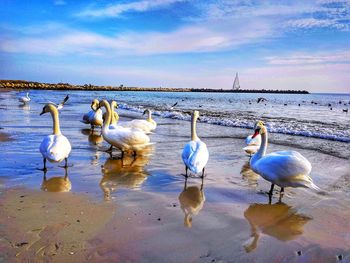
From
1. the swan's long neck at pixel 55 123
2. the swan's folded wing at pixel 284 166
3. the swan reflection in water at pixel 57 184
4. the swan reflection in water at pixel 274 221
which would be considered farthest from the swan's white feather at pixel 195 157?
the swan's long neck at pixel 55 123

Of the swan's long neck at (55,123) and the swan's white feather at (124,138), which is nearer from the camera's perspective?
the swan's long neck at (55,123)

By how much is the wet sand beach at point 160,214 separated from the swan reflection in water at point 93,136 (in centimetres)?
284

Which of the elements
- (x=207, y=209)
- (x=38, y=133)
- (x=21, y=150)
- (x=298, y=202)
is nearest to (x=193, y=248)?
(x=207, y=209)

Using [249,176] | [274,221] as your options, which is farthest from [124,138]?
[274,221]

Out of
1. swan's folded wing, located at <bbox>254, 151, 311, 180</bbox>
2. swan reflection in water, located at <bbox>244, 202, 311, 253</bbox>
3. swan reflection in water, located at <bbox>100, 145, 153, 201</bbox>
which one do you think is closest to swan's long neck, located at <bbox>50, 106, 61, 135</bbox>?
swan reflection in water, located at <bbox>100, 145, 153, 201</bbox>

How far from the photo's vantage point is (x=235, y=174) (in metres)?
7.75

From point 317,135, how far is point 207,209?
1038cm

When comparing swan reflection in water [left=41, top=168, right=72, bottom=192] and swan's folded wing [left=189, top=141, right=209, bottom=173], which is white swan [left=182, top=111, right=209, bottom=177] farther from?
swan reflection in water [left=41, top=168, right=72, bottom=192]

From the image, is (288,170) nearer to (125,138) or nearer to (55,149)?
(125,138)

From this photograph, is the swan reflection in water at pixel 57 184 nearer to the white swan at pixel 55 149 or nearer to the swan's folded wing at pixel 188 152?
the white swan at pixel 55 149

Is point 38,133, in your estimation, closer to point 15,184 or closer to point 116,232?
point 15,184

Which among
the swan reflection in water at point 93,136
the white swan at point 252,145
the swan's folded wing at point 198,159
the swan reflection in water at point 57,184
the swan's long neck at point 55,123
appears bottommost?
the swan reflection in water at point 93,136

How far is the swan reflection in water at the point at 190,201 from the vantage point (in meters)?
5.08

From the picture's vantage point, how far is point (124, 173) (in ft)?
24.5
